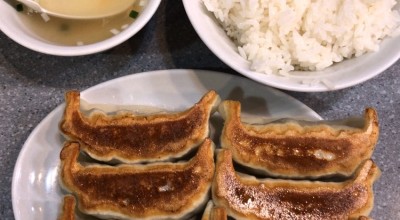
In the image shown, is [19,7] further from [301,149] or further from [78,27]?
[301,149]

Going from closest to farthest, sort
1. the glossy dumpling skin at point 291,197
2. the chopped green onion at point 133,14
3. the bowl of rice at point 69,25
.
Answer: the glossy dumpling skin at point 291,197 → the bowl of rice at point 69,25 → the chopped green onion at point 133,14

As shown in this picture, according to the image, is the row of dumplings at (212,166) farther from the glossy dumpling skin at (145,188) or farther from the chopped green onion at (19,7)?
the chopped green onion at (19,7)

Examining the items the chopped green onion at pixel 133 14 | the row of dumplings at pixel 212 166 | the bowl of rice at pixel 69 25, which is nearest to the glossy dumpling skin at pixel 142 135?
the row of dumplings at pixel 212 166

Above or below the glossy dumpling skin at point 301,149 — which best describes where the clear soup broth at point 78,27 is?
above

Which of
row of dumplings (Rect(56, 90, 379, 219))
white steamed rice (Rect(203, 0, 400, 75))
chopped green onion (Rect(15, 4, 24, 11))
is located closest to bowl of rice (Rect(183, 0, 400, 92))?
white steamed rice (Rect(203, 0, 400, 75))

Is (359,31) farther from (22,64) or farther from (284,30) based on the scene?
(22,64)

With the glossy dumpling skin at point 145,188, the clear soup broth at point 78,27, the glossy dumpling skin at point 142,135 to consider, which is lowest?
the glossy dumpling skin at point 145,188

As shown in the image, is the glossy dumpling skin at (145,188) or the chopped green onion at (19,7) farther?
the chopped green onion at (19,7)

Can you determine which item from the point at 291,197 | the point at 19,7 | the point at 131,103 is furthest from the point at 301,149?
the point at 19,7
